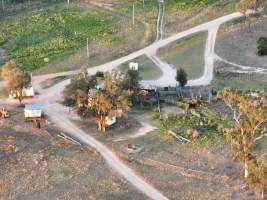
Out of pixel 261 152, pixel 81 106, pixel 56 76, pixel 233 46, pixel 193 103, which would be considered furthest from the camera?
pixel 233 46

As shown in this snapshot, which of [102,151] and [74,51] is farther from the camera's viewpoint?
[74,51]

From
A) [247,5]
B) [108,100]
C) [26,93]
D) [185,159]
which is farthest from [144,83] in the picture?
[247,5]

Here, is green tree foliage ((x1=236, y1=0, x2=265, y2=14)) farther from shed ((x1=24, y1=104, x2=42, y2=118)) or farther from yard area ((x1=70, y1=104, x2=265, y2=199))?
shed ((x1=24, y1=104, x2=42, y2=118))

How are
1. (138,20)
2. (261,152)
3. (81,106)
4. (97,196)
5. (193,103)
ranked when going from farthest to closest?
(138,20), (193,103), (81,106), (261,152), (97,196)

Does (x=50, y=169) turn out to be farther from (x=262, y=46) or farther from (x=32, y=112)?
(x=262, y=46)

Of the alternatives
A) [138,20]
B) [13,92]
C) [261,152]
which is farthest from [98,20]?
[261,152]

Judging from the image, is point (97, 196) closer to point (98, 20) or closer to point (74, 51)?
point (74, 51)

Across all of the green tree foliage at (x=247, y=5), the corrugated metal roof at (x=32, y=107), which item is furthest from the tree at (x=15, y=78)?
the green tree foliage at (x=247, y=5)
